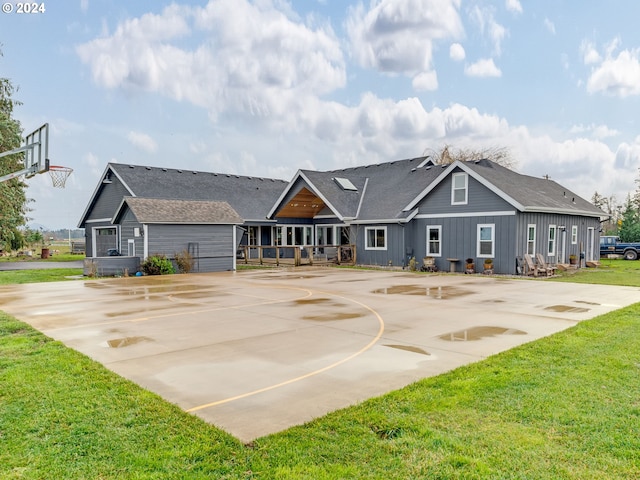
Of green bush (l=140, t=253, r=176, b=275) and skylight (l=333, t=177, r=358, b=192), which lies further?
skylight (l=333, t=177, r=358, b=192)

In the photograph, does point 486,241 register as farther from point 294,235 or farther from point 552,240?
point 294,235

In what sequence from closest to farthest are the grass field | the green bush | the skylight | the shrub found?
1. the grass field
2. the green bush
3. the shrub
4. the skylight

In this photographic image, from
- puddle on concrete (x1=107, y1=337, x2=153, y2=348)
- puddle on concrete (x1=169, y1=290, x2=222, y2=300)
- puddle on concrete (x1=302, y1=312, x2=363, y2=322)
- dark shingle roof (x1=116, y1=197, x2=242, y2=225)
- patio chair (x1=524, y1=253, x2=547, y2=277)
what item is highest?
dark shingle roof (x1=116, y1=197, x2=242, y2=225)

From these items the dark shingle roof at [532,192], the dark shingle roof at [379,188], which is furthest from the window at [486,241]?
the dark shingle roof at [379,188]

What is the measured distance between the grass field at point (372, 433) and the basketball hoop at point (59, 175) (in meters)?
17.6

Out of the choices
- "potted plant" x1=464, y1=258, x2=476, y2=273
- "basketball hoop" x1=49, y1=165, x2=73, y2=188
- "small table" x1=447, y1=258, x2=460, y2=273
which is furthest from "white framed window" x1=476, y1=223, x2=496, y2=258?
"basketball hoop" x1=49, y1=165, x2=73, y2=188

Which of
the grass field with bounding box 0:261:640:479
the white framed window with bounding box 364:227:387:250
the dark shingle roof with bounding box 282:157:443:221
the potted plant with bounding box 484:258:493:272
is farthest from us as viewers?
the dark shingle roof with bounding box 282:157:443:221

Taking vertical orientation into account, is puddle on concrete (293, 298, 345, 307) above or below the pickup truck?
below

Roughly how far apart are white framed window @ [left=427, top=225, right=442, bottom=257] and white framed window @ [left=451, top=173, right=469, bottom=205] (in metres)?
1.65

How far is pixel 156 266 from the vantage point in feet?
72.4

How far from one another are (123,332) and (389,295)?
25.8 ft

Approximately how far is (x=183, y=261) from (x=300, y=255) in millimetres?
7997

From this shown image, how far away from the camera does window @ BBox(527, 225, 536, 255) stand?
69.2 feet

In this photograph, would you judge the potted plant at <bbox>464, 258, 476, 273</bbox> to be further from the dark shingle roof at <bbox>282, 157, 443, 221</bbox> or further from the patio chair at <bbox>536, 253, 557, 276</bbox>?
the dark shingle roof at <bbox>282, 157, 443, 221</bbox>
